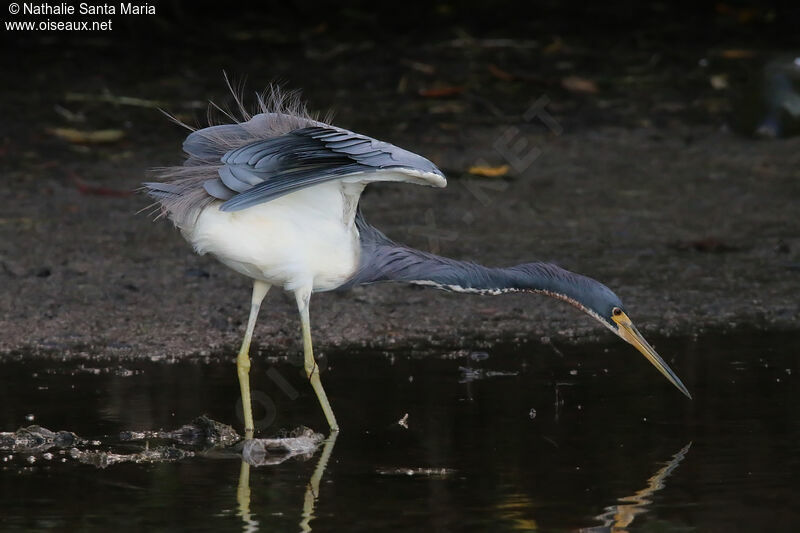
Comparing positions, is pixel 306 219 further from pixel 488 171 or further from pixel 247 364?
pixel 488 171

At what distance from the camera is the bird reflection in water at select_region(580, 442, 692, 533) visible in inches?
206

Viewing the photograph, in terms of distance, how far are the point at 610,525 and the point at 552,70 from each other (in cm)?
976

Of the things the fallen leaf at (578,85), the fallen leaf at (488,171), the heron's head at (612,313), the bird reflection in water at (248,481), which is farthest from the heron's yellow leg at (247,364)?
the fallen leaf at (578,85)

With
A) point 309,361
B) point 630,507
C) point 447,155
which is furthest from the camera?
point 447,155

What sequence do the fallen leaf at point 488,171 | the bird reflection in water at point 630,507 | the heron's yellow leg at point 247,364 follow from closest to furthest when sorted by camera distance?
the bird reflection in water at point 630,507, the heron's yellow leg at point 247,364, the fallen leaf at point 488,171

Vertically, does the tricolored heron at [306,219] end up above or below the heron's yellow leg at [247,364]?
above

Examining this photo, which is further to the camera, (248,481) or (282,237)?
(282,237)

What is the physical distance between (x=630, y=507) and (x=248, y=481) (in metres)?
1.52

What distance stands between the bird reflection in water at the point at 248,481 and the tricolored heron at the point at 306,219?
0.37 metres

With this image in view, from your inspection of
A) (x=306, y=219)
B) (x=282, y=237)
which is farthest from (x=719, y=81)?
(x=282, y=237)

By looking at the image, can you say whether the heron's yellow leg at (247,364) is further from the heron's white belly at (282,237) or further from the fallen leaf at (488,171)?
the fallen leaf at (488,171)

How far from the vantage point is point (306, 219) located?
7.01 metres

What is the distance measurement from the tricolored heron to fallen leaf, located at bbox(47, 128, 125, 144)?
17.7 feet

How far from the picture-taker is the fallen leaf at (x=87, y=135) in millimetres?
12672
